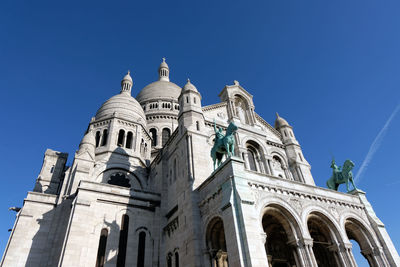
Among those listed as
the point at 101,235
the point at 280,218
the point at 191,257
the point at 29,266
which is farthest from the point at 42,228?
the point at 280,218

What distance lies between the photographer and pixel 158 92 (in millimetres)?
46312

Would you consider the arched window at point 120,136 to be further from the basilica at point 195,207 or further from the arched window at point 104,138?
the arched window at point 104,138

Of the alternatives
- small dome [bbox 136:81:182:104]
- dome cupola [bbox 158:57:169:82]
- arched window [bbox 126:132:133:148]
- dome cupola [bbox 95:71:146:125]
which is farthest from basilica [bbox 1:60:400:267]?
dome cupola [bbox 158:57:169:82]

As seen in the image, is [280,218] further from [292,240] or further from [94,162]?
[94,162]

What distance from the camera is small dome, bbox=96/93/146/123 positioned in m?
30.8

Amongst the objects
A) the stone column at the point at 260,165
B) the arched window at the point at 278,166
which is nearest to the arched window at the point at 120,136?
the stone column at the point at 260,165

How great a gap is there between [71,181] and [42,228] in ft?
12.8

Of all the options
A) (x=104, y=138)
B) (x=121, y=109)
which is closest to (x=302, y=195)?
(x=104, y=138)

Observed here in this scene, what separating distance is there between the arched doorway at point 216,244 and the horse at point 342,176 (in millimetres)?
10486

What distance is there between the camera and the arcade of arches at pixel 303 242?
14.7 meters

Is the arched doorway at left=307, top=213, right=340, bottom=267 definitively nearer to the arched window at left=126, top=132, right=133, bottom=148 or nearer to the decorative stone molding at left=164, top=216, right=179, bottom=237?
the decorative stone molding at left=164, top=216, right=179, bottom=237

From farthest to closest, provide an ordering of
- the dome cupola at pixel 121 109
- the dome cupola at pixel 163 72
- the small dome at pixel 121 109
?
the dome cupola at pixel 163 72 < the small dome at pixel 121 109 < the dome cupola at pixel 121 109

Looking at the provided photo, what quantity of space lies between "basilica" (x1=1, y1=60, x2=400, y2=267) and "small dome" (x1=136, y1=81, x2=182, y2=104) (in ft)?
52.4

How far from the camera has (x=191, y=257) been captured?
15.5 meters
